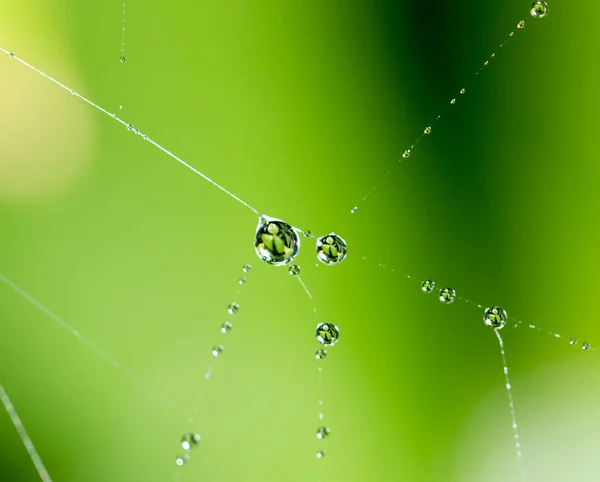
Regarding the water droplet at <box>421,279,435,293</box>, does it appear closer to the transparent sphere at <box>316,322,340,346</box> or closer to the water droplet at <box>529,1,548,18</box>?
the transparent sphere at <box>316,322,340,346</box>

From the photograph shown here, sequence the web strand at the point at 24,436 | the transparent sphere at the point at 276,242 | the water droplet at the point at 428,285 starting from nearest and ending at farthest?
the transparent sphere at the point at 276,242 → the water droplet at the point at 428,285 → the web strand at the point at 24,436

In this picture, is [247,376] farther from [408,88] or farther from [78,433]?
[408,88]

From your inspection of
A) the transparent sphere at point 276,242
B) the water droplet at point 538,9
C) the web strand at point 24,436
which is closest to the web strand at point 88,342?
the web strand at point 24,436

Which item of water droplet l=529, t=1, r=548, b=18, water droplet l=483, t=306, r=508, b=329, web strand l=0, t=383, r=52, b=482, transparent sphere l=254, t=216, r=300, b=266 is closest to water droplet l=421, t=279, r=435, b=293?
water droplet l=483, t=306, r=508, b=329

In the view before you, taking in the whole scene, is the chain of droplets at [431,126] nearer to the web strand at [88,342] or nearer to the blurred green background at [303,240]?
the blurred green background at [303,240]

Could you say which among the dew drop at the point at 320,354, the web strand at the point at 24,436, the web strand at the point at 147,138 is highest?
the web strand at the point at 147,138

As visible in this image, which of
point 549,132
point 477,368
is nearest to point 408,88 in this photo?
point 549,132
